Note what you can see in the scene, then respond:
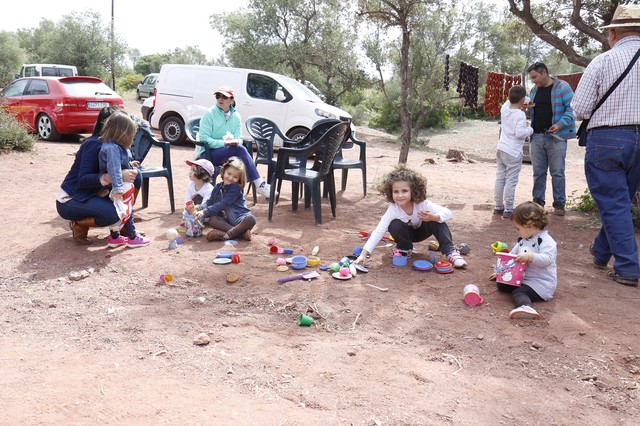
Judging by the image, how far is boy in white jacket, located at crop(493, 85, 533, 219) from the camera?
6.75 m

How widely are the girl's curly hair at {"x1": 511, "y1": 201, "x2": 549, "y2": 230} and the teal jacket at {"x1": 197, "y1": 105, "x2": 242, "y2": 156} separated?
12.7 feet

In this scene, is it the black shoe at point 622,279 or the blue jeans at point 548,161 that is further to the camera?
the blue jeans at point 548,161

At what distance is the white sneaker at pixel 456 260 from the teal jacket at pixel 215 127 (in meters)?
3.20

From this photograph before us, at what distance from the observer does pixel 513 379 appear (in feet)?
9.87

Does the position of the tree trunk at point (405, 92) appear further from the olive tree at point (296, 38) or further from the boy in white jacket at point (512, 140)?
the olive tree at point (296, 38)

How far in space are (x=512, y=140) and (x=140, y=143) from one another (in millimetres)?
4475

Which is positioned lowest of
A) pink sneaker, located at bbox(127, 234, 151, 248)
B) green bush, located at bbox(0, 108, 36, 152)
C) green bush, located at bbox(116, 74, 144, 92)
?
pink sneaker, located at bbox(127, 234, 151, 248)

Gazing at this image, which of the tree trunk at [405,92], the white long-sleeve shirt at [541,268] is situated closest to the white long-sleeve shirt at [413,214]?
the white long-sleeve shirt at [541,268]

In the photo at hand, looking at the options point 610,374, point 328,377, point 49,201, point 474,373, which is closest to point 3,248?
point 49,201

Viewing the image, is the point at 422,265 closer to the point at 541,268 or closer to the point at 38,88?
the point at 541,268

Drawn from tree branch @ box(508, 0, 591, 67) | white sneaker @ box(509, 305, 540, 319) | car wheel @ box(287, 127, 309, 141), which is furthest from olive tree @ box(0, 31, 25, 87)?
white sneaker @ box(509, 305, 540, 319)

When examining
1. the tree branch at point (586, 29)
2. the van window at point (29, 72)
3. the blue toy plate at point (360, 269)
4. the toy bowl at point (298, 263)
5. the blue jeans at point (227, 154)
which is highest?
the van window at point (29, 72)

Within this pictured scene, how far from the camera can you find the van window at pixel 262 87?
13.1 metres

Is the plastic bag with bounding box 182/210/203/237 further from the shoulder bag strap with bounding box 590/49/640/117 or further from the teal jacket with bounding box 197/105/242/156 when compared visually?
the shoulder bag strap with bounding box 590/49/640/117
